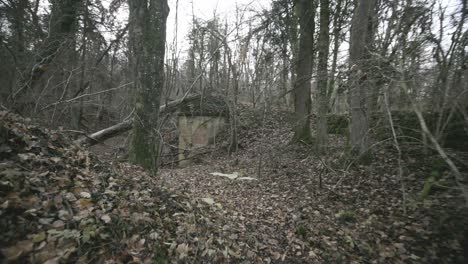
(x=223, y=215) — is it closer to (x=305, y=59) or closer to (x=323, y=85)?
(x=323, y=85)

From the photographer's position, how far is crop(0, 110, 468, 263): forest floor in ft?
7.74

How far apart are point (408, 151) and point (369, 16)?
3.21 meters

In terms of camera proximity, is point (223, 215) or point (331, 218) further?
point (331, 218)

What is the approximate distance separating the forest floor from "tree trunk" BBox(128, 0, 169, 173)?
0.72m

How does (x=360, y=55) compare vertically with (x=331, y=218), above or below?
above

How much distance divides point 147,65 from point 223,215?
3.13m

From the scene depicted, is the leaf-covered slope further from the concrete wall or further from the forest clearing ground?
the concrete wall

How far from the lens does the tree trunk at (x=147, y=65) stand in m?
4.91

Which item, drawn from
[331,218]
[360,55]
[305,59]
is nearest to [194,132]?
[305,59]

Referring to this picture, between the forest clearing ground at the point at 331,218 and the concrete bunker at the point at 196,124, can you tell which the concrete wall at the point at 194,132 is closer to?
the concrete bunker at the point at 196,124

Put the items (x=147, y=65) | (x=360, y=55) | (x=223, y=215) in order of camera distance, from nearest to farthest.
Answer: (x=223, y=215) < (x=147, y=65) < (x=360, y=55)

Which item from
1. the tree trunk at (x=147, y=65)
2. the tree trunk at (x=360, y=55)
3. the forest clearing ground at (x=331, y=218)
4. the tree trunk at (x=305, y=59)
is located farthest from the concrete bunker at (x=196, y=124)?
the tree trunk at (x=360, y=55)

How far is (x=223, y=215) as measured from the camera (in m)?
4.20

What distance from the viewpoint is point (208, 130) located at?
1124 centimetres
